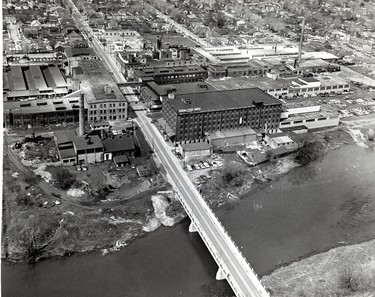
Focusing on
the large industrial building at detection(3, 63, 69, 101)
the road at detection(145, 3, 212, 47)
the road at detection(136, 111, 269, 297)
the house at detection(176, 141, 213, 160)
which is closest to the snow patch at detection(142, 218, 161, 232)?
the road at detection(136, 111, 269, 297)

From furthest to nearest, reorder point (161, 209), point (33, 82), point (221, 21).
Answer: point (221, 21) < point (33, 82) < point (161, 209)

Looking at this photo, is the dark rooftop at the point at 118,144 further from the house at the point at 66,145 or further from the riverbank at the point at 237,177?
the riverbank at the point at 237,177

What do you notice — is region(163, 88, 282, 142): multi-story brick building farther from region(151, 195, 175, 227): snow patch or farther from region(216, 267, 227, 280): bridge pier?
region(216, 267, 227, 280): bridge pier

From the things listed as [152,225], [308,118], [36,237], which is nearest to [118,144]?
[152,225]

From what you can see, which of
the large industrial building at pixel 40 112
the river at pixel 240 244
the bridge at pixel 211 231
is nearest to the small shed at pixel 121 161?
the bridge at pixel 211 231

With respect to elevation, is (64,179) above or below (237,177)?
above

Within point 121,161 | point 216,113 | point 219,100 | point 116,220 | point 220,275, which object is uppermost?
point 219,100

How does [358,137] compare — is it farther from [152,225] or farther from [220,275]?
[220,275]
